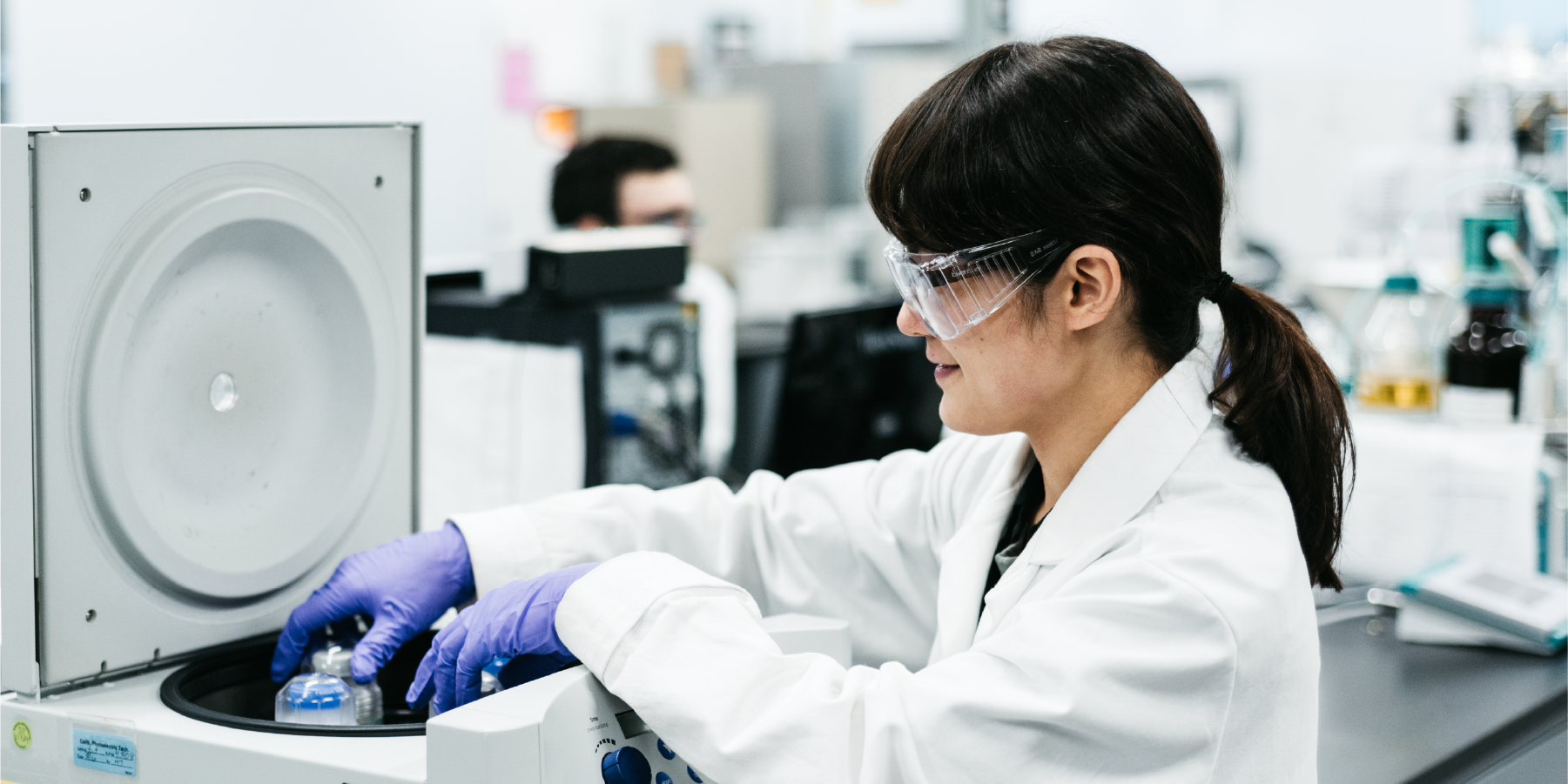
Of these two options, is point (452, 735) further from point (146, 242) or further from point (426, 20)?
point (426, 20)

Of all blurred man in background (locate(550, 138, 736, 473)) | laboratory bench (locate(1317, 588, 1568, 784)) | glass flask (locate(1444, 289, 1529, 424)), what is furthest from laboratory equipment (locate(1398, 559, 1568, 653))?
blurred man in background (locate(550, 138, 736, 473))

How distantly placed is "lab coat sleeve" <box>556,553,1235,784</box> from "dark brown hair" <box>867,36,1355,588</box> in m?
0.21

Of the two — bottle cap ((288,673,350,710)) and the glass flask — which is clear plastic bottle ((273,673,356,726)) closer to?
bottle cap ((288,673,350,710))

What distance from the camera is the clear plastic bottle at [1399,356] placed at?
5.71ft

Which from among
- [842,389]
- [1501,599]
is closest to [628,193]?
[842,389]

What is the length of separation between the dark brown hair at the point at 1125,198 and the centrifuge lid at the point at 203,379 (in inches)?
17.1

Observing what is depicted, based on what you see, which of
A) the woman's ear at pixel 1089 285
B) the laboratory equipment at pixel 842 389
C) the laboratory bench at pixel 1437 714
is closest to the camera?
the woman's ear at pixel 1089 285

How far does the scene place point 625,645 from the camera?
2.86 ft

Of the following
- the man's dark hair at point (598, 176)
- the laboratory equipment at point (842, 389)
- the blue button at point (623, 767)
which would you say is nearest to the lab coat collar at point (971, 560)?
the blue button at point (623, 767)

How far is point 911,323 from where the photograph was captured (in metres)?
1.02

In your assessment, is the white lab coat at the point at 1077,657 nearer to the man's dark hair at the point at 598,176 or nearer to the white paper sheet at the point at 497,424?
the white paper sheet at the point at 497,424

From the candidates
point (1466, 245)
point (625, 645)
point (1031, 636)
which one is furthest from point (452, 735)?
point (1466, 245)

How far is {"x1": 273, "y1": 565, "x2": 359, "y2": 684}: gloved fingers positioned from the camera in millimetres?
1043

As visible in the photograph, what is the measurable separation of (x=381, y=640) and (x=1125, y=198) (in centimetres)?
64
